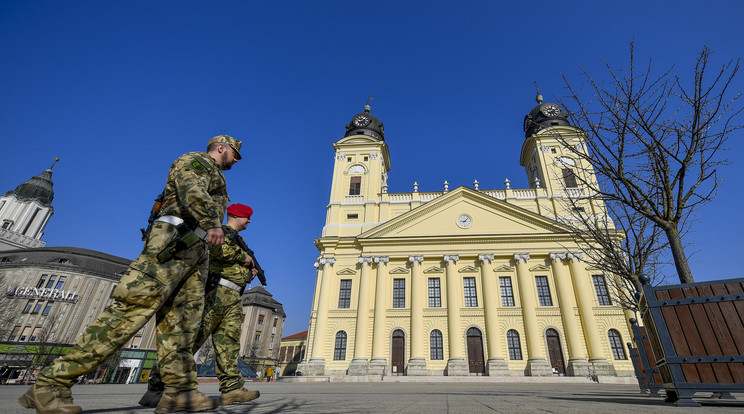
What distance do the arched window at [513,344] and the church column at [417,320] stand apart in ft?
17.1

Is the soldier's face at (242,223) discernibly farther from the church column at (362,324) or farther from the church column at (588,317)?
the church column at (588,317)

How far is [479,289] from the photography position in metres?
22.4

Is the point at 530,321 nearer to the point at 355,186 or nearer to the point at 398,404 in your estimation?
the point at 355,186

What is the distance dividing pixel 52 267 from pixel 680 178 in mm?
48115

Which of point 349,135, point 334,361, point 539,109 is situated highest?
point 539,109

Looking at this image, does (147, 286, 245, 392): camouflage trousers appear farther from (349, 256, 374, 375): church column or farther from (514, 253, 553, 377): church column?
(514, 253, 553, 377): church column

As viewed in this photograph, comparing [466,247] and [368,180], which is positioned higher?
[368,180]

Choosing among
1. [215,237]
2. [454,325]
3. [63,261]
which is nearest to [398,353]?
[454,325]

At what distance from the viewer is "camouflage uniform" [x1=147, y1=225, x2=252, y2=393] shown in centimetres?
334

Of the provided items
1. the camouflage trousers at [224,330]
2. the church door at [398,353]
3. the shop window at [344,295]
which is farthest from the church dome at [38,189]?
the camouflage trousers at [224,330]

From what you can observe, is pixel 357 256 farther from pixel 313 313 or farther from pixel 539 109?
pixel 539 109

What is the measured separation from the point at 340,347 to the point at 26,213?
64.6m

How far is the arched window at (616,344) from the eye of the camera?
19547 mm

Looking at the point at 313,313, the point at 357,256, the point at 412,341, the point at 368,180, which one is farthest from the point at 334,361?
the point at 368,180
